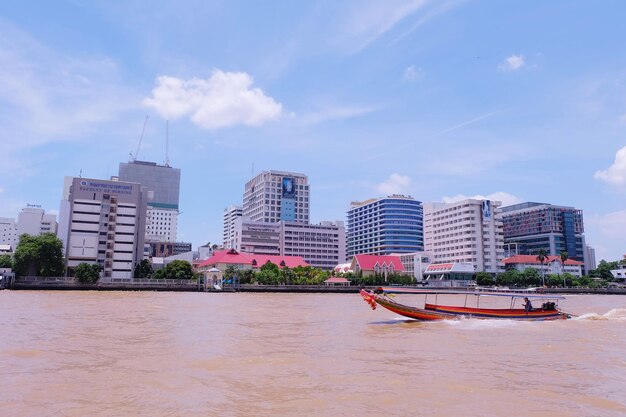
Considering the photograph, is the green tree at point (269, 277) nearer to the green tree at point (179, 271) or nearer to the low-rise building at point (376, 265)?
the green tree at point (179, 271)

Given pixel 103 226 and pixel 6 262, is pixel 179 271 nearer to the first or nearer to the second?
pixel 103 226

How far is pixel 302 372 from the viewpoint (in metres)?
12.1

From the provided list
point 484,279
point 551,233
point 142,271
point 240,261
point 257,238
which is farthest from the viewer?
point 551,233

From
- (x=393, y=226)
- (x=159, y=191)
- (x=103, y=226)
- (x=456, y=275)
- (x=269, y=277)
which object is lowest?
(x=269, y=277)

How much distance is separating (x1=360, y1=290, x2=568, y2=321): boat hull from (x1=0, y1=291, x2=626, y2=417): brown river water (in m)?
4.01

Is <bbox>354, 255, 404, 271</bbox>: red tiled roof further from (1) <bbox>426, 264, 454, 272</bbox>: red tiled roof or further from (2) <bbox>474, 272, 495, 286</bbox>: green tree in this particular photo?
(2) <bbox>474, 272, 495, 286</bbox>: green tree

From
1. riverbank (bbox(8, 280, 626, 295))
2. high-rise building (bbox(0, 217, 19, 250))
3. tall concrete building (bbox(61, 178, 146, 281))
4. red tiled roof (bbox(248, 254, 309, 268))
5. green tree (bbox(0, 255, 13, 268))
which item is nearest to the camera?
riverbank (bbox(8, 280, 626, 295))

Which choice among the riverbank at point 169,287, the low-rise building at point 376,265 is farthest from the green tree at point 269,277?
the low-rise building at point 376,265

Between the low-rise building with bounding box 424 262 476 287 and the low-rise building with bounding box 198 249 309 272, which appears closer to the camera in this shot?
the low-rise building with bounding box 198 249 309 272

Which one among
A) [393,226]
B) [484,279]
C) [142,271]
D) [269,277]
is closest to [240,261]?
[269,277]

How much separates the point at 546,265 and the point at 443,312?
102412mm

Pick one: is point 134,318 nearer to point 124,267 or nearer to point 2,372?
point 2,372

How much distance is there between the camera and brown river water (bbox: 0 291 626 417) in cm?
894

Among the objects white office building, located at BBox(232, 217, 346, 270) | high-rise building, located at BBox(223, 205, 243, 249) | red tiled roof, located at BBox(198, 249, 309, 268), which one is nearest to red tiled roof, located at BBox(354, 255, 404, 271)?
red tiled roof, located at BBox(198, 249, 309, 268)
